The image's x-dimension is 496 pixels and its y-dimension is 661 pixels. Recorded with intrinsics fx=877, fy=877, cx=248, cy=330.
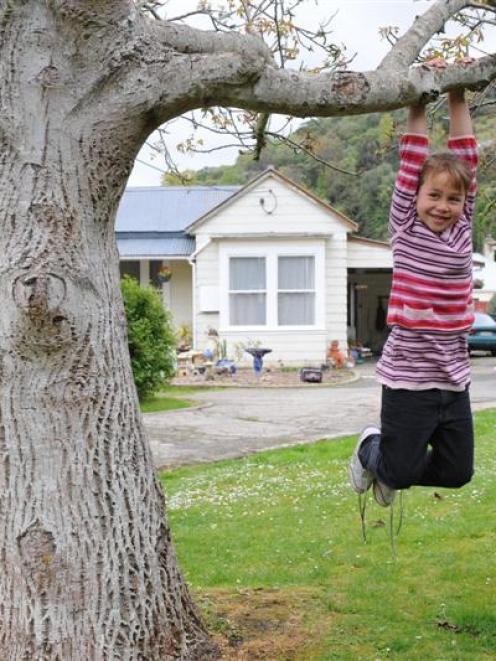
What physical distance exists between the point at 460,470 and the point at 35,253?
88.9 inches

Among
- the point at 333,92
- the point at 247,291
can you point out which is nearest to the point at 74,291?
the point at 333,92

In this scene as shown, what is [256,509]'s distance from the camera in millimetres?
7746

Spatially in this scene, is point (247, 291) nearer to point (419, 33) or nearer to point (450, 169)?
point (419, 33)

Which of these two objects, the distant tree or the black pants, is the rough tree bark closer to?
the black pants

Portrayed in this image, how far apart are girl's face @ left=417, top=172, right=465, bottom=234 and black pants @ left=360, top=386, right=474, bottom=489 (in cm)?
78

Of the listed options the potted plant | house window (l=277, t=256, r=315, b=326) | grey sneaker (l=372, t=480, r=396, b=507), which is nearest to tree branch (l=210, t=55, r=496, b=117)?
grey sneaker (l=372, t=480, r=396, b=507)

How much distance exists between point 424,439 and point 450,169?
1.25 meters

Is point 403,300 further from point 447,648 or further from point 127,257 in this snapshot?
point 127,257

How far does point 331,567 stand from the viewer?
581cm

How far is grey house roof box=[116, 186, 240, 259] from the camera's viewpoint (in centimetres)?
2683

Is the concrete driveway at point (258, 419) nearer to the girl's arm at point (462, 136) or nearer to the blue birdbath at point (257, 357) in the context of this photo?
the blue birdbath at point (257, 357)

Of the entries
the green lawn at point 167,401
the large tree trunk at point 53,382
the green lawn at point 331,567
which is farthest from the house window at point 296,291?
the large tree trunk at point 53,382

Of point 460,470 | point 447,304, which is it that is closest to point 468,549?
point 460,470

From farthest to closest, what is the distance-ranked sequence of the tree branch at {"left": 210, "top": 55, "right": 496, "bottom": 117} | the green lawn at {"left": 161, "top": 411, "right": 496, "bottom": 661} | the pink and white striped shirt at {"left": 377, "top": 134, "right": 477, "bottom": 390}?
the green lawn at {"left": 161, "top": 411, "right": 496, "bottom": 661}, the pink and white striped shirt at {"left": 377, "top": 134, "right": 477, "bottom": 390}, the tree branch at {"left": 210, "top": 55, "right": 496, "bottom": 117}
